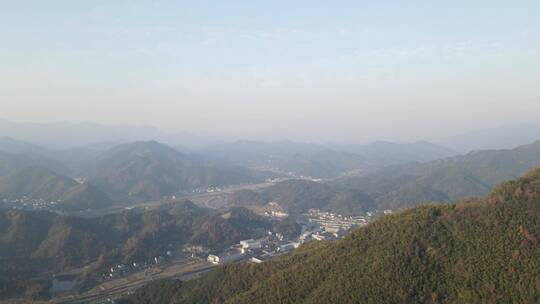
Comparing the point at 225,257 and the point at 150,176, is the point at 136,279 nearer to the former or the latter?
the point at 225,257

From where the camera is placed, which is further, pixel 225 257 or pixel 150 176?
pixel 150 176

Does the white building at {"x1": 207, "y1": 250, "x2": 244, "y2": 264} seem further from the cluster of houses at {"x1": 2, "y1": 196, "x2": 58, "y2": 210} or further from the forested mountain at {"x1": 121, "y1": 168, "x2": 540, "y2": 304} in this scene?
the cluster of houses at {"x1": 2, "y1": 196, "x2": 58, "y2": 210}

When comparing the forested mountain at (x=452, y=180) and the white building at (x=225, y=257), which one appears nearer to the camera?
the white building at (x=225, y=257)

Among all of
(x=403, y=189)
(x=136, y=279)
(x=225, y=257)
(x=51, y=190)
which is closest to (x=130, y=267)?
(x=136, y=279)

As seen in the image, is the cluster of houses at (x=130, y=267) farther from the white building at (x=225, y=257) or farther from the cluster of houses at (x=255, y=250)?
the cluster of houses at (x=255, y=250)

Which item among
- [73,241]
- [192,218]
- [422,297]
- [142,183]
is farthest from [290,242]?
[142,183]

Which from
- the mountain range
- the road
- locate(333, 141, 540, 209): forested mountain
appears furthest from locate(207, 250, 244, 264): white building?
locate(333, 141, 540, 209): forested mountain

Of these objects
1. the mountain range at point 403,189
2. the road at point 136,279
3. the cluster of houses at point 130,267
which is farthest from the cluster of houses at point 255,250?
the mountain range at point 403,189

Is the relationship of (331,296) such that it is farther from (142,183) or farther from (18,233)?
(142,183)
